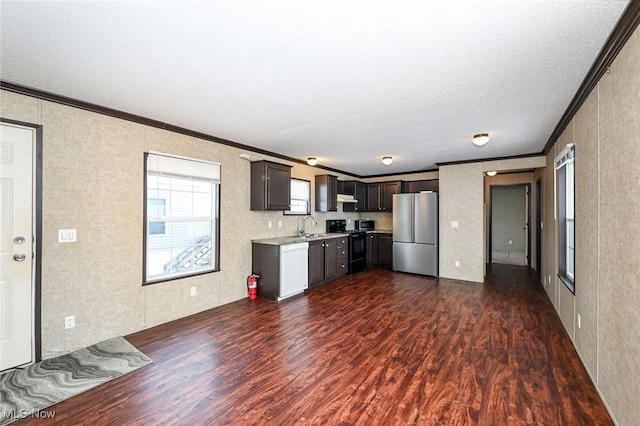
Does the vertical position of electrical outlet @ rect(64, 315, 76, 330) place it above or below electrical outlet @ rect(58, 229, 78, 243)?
below

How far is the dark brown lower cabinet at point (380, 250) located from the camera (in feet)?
22.5

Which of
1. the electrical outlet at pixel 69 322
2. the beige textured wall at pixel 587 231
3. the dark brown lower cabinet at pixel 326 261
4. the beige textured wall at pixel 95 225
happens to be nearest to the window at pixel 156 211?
the beige textured wall at pixel 95 225

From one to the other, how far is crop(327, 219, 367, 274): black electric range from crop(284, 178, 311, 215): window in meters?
0.91

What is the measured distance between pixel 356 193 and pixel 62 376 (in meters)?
6.16

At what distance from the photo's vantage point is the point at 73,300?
2.74 metres

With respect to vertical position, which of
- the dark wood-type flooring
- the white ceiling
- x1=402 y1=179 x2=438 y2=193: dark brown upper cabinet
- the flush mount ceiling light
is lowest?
the dark wood-type flooring

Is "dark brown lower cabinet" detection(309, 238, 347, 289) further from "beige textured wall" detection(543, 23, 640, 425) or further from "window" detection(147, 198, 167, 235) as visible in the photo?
"beige textured wall" detection(543, 23, 640, 425)

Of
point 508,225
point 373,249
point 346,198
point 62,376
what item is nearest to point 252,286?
point 62,376

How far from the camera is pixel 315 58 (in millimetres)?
1988

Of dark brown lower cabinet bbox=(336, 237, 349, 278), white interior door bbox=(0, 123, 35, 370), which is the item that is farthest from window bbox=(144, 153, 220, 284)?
dark brown lower cabinet bbox=(336, 237, 349, 278)

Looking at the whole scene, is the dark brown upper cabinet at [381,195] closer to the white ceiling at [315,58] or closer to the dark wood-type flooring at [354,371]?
the dark wood-type flooring at [354,371]

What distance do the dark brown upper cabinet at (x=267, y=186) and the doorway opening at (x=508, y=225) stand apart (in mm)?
5888

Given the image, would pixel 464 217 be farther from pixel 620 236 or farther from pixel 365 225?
pixel 620 236

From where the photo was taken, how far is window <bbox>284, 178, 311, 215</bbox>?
18.2ft
